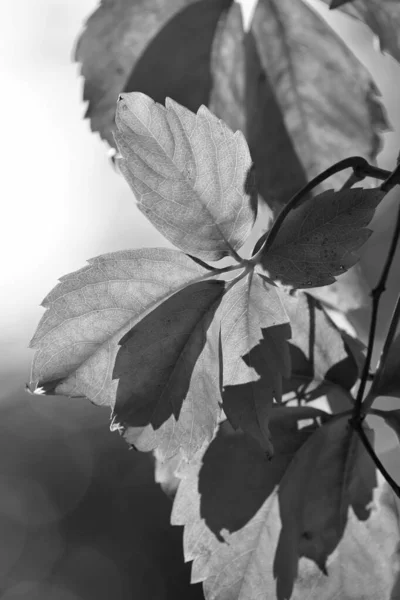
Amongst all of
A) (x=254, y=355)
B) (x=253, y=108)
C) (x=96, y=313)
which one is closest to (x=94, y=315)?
(x=96, y=313)

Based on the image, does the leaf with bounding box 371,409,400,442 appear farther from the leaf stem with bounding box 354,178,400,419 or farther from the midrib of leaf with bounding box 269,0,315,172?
the midrib of leaf with bounding box 269,0,315,172

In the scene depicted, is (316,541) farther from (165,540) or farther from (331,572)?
(165,540)

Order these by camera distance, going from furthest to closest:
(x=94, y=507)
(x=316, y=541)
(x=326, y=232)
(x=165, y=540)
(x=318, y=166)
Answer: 1. (x=94, y=507)
2. (x=165, y=540)
3. (x=318, y=166)
4. (x=316, y=541)
5. (x=326, y=232)

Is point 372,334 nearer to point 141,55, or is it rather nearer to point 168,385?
point 168,385

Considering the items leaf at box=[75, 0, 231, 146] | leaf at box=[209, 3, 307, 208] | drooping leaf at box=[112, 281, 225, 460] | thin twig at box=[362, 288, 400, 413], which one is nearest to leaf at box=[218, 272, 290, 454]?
drooping leaf at box=[112, 281, 225, 460]

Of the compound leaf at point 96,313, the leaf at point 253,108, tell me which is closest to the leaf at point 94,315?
the compound leaf at point 96,313

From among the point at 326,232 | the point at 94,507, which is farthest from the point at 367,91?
the point at 94,507
